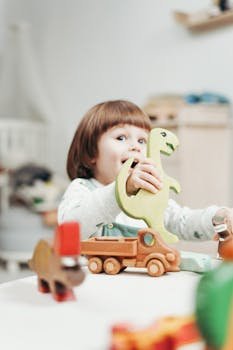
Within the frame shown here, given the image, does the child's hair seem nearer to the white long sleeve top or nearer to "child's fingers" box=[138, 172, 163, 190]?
the white long sleeve top

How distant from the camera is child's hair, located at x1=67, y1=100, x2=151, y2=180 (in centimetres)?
74

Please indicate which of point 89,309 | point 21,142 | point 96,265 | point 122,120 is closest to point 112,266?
point 96,265

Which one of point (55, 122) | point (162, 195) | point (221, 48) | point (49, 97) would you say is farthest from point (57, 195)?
point (162, 195)

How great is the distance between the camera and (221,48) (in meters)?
1.96

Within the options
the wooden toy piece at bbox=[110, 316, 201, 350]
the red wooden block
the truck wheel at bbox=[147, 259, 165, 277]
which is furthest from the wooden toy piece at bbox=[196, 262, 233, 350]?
the truck wheel at bbox=[147, 259, 165, 277]

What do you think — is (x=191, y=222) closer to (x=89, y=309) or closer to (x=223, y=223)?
(x=223, y=223)

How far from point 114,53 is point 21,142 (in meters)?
0.70

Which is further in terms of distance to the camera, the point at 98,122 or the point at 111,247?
the point at 98,122

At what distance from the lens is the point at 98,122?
0.74 m

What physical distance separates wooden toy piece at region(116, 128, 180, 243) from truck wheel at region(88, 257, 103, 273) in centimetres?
6

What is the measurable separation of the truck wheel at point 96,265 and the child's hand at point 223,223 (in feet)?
0.53

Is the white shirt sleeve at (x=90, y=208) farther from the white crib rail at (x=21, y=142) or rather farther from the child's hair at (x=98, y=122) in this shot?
the white crib rail at (x=21, y=142)

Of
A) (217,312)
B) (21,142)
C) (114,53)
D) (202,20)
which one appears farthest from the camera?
(21,142)

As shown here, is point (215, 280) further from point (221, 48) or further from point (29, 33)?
point (29, 33)
